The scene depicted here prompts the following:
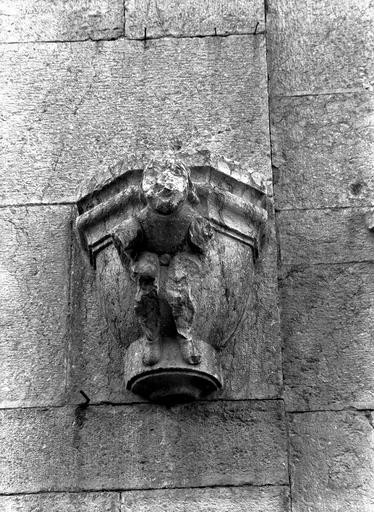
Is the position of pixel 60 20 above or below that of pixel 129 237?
above

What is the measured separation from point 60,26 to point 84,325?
4.44 feet

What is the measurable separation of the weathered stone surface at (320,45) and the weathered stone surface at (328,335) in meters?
0.84

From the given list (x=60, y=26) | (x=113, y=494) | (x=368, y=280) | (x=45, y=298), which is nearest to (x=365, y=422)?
(x=368, y=280)

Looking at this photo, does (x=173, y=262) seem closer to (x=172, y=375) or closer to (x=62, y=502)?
(x=172, y=375)

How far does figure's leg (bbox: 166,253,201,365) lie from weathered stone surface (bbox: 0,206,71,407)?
1.76 feet

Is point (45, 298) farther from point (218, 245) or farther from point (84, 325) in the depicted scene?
point (218, 245)

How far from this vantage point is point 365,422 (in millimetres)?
4574

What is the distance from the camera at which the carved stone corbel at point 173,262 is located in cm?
430

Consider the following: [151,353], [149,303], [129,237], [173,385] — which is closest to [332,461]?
[173,385]

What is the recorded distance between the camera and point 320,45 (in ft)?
17.6

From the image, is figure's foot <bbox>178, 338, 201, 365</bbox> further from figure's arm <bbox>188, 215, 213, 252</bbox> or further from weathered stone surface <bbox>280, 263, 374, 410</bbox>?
weathered stone surface <bbox>280, 263, 374, 410</bbox>

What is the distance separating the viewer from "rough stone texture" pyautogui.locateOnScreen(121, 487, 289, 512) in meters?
4.33

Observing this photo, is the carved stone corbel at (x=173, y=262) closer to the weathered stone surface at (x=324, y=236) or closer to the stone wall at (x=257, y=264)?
the stone wall at (x=257, y=264)

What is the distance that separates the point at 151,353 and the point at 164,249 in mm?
350
